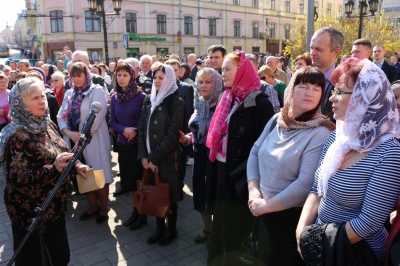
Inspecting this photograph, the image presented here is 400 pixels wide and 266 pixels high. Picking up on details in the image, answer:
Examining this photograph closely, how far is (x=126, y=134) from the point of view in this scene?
4.27 meters

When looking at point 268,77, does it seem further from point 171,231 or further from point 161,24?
point 161,24

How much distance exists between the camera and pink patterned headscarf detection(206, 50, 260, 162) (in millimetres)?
3064

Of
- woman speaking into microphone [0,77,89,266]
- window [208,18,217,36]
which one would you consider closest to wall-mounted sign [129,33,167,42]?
window [208,18,217,36]

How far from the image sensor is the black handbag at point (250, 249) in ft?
8.57

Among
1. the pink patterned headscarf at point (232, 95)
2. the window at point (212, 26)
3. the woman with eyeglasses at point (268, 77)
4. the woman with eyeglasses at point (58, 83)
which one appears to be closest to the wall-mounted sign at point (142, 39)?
the window at point (212, 26)

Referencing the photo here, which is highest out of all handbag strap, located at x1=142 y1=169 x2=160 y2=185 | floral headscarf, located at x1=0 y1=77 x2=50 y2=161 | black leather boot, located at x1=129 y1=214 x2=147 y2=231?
floral headscarf, located at x1=0 y1=77 x2=50 y2=161

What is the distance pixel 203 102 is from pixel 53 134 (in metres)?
1.63

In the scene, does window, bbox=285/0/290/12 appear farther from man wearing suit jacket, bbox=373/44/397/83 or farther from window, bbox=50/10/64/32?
man wearing suit jacket, bbox=373/44/397/83

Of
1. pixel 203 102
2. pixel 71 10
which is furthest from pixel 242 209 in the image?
pixel 71 10

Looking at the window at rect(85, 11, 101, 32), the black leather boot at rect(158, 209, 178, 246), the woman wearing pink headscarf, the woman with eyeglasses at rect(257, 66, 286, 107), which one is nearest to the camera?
the woman wearing pink headscarf

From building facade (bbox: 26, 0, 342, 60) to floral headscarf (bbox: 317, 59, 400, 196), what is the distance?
24121 millimetres

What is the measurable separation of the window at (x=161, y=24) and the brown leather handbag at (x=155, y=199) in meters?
30.7

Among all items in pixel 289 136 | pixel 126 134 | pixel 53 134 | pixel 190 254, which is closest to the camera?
pixel 289 136

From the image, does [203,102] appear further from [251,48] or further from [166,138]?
[251,48]
